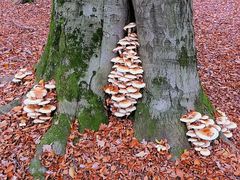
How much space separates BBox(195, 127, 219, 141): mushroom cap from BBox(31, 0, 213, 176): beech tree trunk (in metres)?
0.23

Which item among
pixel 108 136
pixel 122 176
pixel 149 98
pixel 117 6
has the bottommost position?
pixel 122 176

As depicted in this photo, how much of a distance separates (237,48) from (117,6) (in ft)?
20.8

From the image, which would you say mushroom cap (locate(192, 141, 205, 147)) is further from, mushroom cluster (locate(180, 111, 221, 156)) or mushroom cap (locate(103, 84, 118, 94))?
mushroom cap (locate(103, 84, 118, 94))

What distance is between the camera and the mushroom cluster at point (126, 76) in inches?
144

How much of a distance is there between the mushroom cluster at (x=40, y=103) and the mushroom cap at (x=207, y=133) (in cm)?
177

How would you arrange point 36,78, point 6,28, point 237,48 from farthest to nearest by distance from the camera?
point 6,28 < point 237,48 < point 36,78

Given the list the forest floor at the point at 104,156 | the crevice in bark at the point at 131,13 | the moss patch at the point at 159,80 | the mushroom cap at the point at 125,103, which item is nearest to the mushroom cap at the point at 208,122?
the forest floor at the point at 104,156

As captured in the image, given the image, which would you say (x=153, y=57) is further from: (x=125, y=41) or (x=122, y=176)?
(x=122, y=176)

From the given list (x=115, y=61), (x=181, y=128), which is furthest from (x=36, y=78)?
(x=181, y=128)

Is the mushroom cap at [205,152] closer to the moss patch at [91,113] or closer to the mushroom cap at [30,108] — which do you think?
the moss patch at [91,113]

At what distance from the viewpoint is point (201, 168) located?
3.59 metres

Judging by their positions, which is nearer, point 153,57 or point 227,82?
point 153,57

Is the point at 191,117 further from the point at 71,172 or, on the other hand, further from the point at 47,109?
the point at 47,109

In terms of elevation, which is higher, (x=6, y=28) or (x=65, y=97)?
(x=6, y=28)
